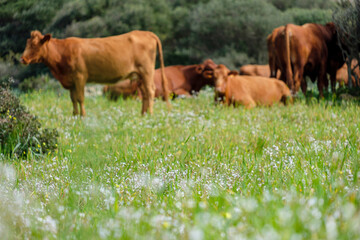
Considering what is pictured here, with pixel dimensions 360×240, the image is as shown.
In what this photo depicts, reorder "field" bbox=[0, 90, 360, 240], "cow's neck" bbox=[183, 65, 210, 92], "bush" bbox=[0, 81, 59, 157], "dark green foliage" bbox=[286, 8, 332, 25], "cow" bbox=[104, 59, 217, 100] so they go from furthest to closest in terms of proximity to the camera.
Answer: "dark green foliage" bbox=[286, 8, 332, 25] → "cow's neck" bbox=[183, 65, 210, 92] → "cow" bbox=[104, 59, 217, 100] → "bush" bbox=[0, 81, 59, 157] → "field" bbox=[0, 90, 360, 240]

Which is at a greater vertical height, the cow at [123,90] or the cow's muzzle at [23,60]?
the cow's muzzle at [23,60]

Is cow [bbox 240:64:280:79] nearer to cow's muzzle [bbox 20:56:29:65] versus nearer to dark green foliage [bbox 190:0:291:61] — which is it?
dark green foliage [bbox 190:0:291:61]

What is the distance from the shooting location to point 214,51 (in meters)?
14.9

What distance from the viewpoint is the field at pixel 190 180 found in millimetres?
1714

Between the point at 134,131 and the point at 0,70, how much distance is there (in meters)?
2.58

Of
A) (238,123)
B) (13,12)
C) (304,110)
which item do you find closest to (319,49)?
(304,110)

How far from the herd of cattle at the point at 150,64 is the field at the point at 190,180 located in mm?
662

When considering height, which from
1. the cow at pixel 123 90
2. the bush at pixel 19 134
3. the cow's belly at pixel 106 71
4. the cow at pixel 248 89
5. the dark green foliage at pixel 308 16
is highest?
the bush at pixel 19 134

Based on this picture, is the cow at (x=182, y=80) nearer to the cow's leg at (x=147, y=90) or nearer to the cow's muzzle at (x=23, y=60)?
the cow's leg at (x=147, y=90)

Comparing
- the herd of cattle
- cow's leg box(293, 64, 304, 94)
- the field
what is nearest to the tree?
the herd of cattle

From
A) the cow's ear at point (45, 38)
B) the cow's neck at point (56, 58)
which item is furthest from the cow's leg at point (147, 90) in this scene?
the cow's ear at point (45, 38)

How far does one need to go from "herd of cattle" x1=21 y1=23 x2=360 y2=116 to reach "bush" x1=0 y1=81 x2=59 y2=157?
230 cm

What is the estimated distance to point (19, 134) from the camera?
4410 millimetres

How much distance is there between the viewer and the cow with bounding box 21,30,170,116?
6.86 m
